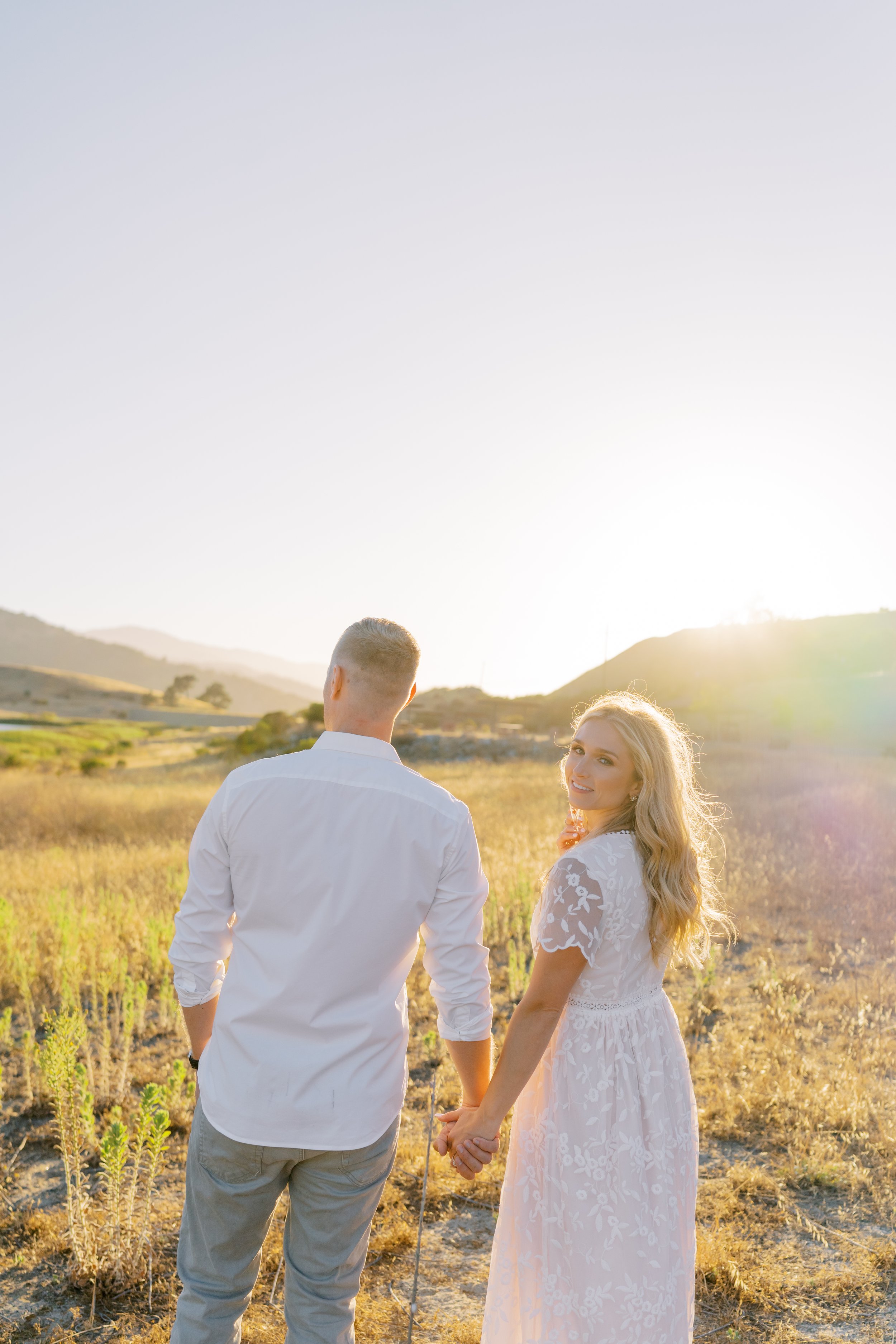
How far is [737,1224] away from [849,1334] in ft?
2.18

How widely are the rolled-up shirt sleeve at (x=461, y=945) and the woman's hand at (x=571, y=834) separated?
0.62 m

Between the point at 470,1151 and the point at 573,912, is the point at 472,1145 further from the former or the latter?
the point at 573,912

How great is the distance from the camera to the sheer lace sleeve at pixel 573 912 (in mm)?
2188

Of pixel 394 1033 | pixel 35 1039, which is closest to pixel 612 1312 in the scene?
pixel 394 1033

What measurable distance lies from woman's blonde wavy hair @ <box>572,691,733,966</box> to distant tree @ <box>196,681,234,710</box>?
112642 mm

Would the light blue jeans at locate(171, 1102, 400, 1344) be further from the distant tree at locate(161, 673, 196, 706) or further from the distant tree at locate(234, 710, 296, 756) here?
the distant tree at locate(161, 673, 196, 706)

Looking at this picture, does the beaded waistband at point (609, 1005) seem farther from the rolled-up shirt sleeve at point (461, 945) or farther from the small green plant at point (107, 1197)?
the small green plant at point (107, 1197)

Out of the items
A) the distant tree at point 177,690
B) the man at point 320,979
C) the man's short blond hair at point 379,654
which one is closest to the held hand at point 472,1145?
the man at point 320,979

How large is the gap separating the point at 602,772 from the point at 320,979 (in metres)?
1.06

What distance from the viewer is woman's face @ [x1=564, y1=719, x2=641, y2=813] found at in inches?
97.0

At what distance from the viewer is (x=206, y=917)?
6.95 feet

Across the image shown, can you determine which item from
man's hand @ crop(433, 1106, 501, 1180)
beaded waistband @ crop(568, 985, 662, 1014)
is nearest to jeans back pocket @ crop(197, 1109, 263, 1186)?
man's hand @ crop(433, 1106, 501, 1180)

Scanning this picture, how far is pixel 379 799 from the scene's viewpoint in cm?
195

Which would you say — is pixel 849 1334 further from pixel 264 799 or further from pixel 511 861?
pixel 511 861
